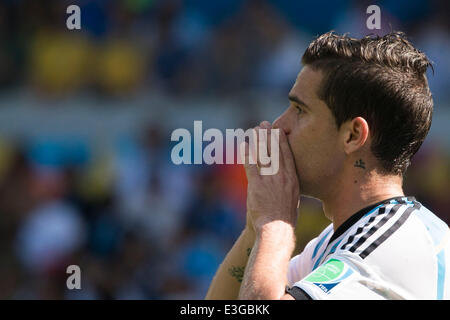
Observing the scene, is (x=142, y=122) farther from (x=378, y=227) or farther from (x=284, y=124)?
(x=378, y=227)

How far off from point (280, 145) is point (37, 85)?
6462 millimetres

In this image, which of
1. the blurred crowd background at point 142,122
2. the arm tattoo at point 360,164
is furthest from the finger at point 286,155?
the blurred crowd background at point 142,122

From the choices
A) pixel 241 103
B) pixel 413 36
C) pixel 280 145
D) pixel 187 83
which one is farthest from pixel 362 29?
pixel 280 145

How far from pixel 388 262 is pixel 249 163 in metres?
0.72

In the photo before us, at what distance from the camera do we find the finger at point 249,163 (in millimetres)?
2666

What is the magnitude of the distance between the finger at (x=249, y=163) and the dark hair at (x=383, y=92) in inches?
14.1

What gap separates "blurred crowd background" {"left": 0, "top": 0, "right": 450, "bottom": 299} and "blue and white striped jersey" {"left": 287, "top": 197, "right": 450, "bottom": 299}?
4.32m

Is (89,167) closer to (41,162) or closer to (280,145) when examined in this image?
(41,162)

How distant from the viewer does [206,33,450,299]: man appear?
7.32 ft

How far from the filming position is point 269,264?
7.58 ft

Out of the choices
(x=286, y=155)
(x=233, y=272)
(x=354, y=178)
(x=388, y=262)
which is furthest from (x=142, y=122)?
(x=388, y=262)

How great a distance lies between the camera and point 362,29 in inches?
305

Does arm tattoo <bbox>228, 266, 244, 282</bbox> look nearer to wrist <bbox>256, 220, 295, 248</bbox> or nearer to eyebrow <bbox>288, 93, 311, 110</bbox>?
wrist <bbox>256, 220, 295, 248</bbox>

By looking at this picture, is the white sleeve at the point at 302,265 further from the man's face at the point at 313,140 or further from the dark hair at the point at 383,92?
the dark hair at the point at 383,92
